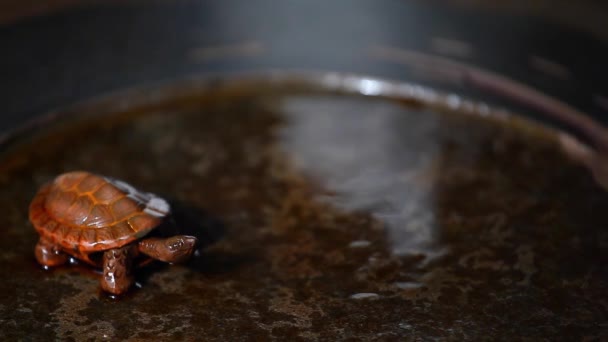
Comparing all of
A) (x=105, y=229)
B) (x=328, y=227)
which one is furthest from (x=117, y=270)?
(x=328, y=227)

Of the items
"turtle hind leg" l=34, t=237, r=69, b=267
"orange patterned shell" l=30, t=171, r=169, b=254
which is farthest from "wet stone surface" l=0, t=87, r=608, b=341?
"orange patterned shell" l=30, t=171, r=169, b=254

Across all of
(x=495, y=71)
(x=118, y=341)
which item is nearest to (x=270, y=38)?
(x=495, y=71)

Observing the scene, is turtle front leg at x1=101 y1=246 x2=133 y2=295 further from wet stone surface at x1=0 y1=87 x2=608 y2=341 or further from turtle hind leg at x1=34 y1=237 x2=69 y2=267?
turtle hind leg at x1=34 y1=237 x2=69 y2=267

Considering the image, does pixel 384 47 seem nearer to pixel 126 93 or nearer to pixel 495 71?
pixel 495 71

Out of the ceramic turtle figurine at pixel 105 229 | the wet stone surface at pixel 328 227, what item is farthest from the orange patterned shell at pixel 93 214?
the wet stone surface at pixel 328 227

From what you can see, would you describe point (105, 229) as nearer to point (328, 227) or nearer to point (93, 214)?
A: point (93, 214)

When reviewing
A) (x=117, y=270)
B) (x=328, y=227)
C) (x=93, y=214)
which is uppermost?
(x=328, y=227)
